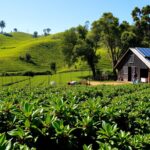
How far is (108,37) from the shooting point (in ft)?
226

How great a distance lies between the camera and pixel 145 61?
53.5m

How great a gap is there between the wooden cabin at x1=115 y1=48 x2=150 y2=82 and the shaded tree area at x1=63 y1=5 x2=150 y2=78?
20.5 feet

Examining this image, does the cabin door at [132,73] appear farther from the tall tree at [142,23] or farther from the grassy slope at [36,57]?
the grassy slope at [36,57]

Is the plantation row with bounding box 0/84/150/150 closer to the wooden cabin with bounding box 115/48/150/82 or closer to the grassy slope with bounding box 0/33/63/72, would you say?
the wooden cabin with bounding box 115/48/150/82

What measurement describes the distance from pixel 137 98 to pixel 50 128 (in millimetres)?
9329

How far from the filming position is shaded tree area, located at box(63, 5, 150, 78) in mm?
67938

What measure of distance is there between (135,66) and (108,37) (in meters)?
13.8

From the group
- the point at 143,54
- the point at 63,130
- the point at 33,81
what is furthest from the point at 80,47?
the point at 63,130

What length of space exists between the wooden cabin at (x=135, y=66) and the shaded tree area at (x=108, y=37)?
625cm

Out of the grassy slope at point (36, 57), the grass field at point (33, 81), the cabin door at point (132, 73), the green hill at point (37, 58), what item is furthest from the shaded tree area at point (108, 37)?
the grassy slope at point (36, 57)

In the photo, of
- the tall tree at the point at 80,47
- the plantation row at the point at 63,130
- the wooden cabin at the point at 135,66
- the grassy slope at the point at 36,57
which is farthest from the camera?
the grassy slope at the point at 36,57

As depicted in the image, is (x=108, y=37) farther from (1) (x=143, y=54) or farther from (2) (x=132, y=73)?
(1) (x=143, y=54)

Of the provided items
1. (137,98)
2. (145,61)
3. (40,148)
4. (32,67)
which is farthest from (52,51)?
(40,148)

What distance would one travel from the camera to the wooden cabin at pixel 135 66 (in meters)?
53.9
